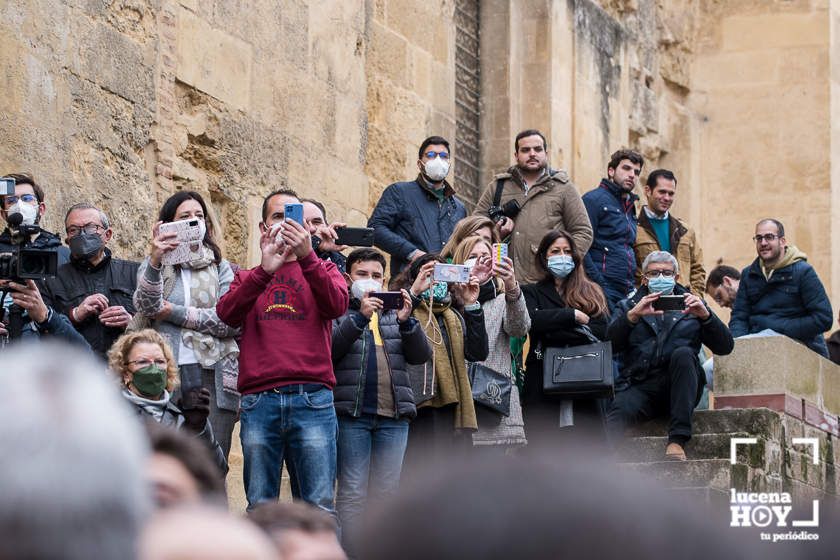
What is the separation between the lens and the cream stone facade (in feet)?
29.7

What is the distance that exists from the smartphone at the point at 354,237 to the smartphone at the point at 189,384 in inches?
42.3

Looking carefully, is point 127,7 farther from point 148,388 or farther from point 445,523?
point 445,523

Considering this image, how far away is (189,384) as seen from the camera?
7.10 meters

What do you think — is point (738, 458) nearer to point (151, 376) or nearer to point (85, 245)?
point (85, 245)

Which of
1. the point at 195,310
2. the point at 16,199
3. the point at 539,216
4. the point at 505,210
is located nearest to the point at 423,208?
the point at 505,210

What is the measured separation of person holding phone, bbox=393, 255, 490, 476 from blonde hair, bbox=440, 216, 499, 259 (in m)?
0.35

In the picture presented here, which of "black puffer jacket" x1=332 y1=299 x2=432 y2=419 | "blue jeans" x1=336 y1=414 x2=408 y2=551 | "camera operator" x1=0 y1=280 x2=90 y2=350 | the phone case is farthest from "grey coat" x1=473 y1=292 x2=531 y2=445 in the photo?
"camera operator" x1=0 y1=280 x2=90 y2=350

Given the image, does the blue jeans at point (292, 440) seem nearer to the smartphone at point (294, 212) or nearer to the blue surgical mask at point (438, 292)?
the smartphone at point (294, 212)

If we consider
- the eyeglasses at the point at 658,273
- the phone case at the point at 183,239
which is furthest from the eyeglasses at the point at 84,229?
the eyeglasses at the point at 658,273

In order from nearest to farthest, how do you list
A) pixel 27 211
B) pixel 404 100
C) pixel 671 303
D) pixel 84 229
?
1. pixel 27 211
2. pixel 84 229
3. pixel 671 303
4. pixel 404 100

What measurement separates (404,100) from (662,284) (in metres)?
4.06

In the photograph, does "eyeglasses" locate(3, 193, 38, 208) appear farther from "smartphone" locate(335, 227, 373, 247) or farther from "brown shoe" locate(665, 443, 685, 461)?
"brown shoe" locate(665, 443, 685, 461)

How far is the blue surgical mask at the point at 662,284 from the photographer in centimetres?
977

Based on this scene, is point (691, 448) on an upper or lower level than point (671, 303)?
lower
